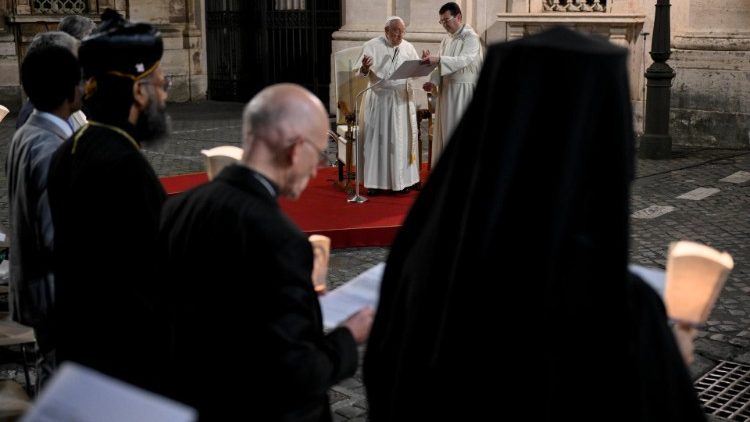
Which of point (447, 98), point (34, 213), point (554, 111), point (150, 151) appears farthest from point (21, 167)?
point (150, 151)

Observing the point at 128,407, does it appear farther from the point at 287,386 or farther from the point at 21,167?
the point at 21,167

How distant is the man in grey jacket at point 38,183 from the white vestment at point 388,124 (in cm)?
630

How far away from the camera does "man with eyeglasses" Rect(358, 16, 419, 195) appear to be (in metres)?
9.82

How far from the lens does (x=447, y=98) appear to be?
1037cm

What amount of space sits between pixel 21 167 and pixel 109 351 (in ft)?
3.74

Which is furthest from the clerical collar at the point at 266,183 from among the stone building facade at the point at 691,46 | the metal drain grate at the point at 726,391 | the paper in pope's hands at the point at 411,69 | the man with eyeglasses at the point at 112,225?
the stone building facade at the point at 691,46

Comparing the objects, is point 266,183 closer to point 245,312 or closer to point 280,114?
point 280,114

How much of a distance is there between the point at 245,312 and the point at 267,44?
15.8 metres

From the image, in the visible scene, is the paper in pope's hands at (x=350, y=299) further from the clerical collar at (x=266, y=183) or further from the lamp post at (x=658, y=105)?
the lamp post at (x=658, y=105)

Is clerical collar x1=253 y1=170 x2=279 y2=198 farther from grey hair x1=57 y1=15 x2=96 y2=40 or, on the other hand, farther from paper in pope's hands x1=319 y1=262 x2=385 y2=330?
grey hair x1=57 y1=15 x2=96 y2=40

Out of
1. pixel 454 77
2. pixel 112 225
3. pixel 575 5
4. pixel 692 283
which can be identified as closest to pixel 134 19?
pixel 575 5

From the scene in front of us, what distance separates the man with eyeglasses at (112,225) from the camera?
262 centimetres

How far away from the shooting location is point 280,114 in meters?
2.49

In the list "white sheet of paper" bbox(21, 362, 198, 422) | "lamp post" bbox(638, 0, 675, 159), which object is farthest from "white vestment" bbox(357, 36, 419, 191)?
"white sheet of paper" bbox(21, 362, 198, 422)
